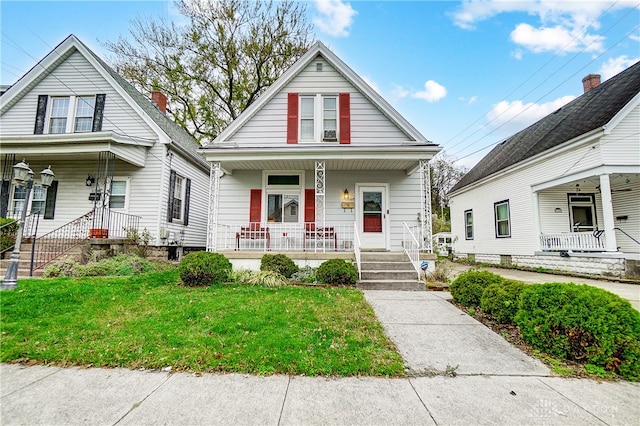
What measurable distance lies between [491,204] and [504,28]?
25.6 ft

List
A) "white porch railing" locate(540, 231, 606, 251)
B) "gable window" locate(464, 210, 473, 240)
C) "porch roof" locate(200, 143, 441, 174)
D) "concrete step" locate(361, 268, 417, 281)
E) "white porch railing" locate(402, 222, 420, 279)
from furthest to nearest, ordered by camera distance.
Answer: "gable window" locate(464, 210, 473, 240) → "white porch railing" locate(540, 231, 606, 251) → "porch roof" locate(200, 143, 441, 174) → "white porch railing" locate(402, 222, 420, 279) → "concrete step" locate(361, 268, 417, 281)

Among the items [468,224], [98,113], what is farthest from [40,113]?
[468,224]

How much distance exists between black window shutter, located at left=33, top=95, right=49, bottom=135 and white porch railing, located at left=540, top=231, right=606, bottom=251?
19.7 meters

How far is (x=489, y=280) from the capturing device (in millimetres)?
5160

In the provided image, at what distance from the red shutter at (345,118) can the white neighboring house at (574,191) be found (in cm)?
765

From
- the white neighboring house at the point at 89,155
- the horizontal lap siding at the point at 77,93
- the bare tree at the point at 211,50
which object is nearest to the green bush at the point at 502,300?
the white neighboring house at the point at 89,155

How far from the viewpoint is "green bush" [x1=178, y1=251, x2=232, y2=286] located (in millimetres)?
6660

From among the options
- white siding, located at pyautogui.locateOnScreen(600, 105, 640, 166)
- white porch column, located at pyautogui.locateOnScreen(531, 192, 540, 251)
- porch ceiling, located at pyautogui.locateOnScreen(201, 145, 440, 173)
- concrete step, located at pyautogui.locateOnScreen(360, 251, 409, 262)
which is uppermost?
white siding, located at pyautogui.locateOnScreen(600, 105, 640, 166)

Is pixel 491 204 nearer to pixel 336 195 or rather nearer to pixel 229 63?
pixel 336 195

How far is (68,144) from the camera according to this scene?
30.7 feet

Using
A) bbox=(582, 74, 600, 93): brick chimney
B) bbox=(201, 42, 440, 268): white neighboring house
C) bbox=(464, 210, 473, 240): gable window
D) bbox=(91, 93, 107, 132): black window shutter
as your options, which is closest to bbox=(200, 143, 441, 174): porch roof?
bbox=(201, 42, 440, 268): white neighboring house

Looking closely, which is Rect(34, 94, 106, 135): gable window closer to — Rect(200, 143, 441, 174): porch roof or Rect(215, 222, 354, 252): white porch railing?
Rect(200, 143, 441, 174): porch roof

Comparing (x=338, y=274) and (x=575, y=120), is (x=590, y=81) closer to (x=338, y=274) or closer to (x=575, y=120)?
(x=575, y=120)

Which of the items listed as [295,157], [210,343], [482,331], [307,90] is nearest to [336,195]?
[295,157]
